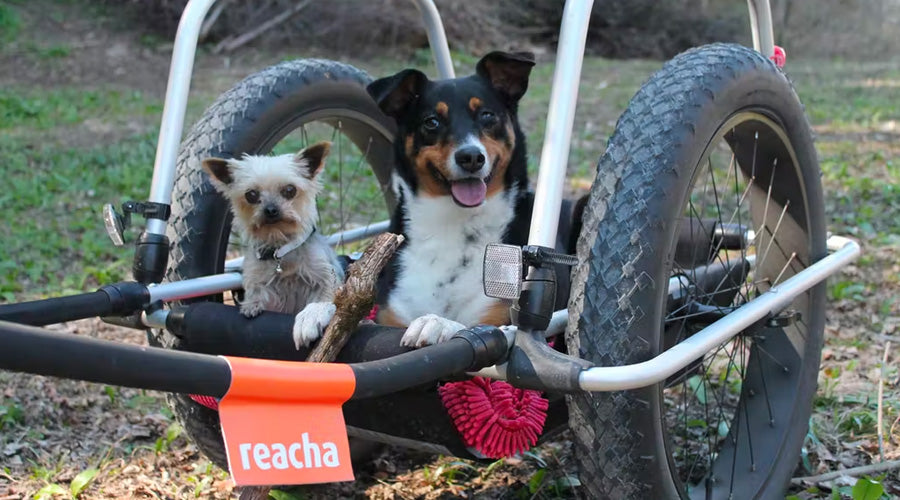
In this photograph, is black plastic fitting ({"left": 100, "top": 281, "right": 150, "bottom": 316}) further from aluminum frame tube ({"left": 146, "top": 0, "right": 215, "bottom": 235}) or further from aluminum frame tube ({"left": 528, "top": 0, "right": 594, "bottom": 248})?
aluminum frame tube ({"left": 528, "top": 0, "right": 594, "bottom": 248})

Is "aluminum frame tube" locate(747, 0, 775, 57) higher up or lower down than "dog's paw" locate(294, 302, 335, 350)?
higher up

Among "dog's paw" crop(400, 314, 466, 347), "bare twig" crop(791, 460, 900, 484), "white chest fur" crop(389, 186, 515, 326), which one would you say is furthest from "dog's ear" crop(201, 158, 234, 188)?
"bare twig" crop(791, 460, 900, 484)

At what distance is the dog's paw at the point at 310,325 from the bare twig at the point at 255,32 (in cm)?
1292

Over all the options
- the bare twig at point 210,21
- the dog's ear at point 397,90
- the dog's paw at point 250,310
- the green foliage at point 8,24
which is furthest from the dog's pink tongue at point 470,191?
the green foliage at point 8,24

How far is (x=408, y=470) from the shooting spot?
3467mm

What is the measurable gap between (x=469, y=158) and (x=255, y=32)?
13.0 m

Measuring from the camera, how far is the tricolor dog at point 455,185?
2.78 meters

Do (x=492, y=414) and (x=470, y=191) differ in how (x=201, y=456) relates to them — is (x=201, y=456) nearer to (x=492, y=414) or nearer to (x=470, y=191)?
(x=470, y=191)

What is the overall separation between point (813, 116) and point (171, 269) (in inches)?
390

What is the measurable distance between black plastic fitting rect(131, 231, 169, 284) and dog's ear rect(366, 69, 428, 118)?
0.77 meters

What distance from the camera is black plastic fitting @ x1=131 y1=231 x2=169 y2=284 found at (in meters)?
2.71

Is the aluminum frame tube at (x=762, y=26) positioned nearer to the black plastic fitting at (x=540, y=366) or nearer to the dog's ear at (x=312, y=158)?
the dog's ear at (x=312, y=158)

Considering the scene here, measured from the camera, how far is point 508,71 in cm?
289

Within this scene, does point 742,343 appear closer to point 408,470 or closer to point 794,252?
point 794,252
